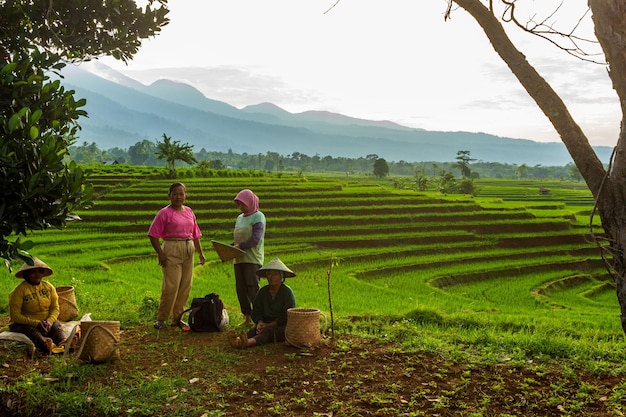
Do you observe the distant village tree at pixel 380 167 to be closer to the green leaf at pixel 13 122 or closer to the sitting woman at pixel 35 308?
the sitting woman at pixel 35 308

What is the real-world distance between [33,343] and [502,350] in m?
4.79

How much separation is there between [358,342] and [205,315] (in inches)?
70.3

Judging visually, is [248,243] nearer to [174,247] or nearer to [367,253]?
[174,247]

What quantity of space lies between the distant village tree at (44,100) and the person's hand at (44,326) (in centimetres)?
99

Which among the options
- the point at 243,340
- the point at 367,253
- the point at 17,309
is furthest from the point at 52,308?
the point at 367,253

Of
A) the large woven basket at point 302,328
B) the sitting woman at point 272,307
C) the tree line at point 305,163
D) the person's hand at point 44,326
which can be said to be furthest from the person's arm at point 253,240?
the tree line at point 305,163

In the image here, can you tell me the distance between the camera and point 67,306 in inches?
272

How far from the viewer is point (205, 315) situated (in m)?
6.43

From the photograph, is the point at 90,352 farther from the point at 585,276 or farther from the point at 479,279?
the point at 585,276

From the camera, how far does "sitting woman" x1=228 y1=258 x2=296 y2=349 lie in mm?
5977

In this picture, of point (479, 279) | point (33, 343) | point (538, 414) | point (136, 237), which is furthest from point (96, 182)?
point (538, 414)

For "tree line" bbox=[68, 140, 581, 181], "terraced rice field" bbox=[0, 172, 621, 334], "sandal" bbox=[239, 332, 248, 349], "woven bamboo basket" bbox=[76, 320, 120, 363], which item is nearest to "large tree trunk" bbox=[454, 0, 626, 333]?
"sandal" bbox=[239, 332, 248, 349]

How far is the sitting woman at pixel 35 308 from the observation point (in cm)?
566

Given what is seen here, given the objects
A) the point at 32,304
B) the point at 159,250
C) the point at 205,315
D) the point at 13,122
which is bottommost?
the point at 205,315
